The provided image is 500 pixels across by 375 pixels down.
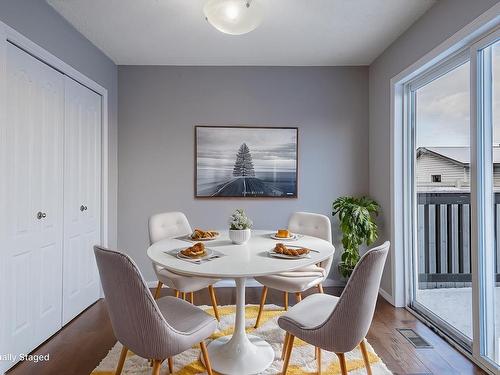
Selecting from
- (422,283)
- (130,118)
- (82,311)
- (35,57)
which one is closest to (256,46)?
(130,118)

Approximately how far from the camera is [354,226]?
301cm

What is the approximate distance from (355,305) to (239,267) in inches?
22.7

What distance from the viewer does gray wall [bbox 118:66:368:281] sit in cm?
349

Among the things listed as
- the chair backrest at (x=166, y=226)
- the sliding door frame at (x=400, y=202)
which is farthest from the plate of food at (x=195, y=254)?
the sliding door frame at (x=400, y=202)

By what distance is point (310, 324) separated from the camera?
156cm

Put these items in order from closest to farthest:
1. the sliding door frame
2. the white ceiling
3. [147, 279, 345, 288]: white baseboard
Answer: the white ceiling
the sliding door frame
[147, 279, 345, 288]: white baseboard

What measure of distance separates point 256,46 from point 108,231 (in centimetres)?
249

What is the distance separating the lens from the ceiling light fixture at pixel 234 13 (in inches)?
75.8

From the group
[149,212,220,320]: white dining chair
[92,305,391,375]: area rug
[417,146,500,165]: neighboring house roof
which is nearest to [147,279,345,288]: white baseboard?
[149,212,220,320]: white dining chair

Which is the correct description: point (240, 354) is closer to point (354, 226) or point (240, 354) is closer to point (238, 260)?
point (238, 260)

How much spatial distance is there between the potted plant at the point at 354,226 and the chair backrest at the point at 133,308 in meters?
2.15

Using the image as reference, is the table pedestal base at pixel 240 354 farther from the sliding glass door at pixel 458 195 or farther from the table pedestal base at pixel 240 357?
the sliding glass door at pixel 458 195

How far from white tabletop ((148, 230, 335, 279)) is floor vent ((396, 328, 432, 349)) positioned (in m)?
1.06

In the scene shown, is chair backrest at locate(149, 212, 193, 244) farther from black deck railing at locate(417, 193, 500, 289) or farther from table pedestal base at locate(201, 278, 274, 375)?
black deck railing at locate(417, 193, 500, 289)
